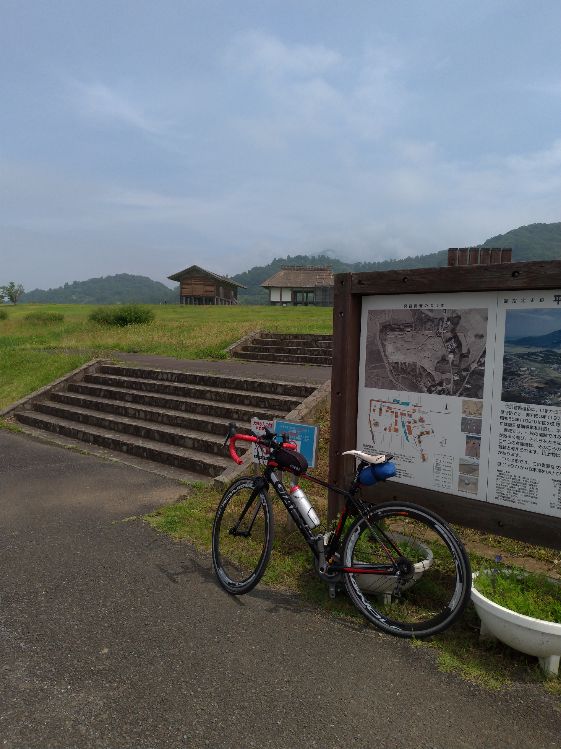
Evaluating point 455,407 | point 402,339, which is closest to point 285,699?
point 455,407

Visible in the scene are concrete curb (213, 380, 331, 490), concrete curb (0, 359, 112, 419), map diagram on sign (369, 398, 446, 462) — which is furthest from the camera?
concrete curb (0, 359, 112, 419)

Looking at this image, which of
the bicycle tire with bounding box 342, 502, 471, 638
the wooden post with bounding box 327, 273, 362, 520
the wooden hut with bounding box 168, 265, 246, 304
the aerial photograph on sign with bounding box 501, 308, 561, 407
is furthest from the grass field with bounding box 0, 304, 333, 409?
the wooden hut with bounding box 168, 265, 246, 304

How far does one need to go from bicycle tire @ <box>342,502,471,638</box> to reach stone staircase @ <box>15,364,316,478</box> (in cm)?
364

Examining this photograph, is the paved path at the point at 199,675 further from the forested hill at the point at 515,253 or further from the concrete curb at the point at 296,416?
the forested hill at the point at 515,253

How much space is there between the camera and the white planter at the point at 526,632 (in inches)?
111

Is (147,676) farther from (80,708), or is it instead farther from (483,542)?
(483,542)

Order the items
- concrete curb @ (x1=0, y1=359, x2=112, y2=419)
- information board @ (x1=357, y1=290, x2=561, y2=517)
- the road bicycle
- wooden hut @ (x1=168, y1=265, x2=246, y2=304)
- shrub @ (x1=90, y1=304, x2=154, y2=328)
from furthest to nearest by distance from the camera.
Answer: wooden hut @ (x1=168, y1=265, x2=246, y2=304) → shrub @ (x1=90, y1=304, x2=154, y2=328) → concrete curb @ (x1=0, y1=359, x2=112, y2=419) → information board @ (x1=357, y1=290, x2=561, y2=517) → the road bicycle

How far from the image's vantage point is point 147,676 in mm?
2980

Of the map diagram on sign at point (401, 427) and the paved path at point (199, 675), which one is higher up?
the map diagram on sign at point (401, 427)

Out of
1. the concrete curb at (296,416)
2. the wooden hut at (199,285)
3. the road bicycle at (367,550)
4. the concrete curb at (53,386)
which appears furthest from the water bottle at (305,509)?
the wooden hut at (199,285)

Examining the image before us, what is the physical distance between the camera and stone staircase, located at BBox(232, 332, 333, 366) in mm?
14317

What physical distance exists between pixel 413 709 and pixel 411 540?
134 centimetres

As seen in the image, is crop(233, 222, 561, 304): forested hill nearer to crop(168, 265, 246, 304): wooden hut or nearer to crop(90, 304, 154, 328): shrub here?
crop(168, 265, 246, 304): wooden hut

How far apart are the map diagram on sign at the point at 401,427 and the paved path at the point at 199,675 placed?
4.58 ft
